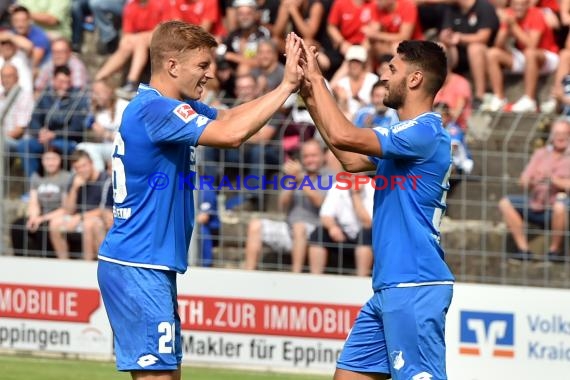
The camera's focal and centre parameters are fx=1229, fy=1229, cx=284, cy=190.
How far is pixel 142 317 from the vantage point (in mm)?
6324

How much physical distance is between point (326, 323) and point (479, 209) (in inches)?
69.4

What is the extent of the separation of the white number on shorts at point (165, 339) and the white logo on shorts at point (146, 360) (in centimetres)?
5

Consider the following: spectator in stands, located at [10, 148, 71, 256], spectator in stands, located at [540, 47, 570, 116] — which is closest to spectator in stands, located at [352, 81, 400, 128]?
spectator in stands, located at [540, 47, 570, 116]

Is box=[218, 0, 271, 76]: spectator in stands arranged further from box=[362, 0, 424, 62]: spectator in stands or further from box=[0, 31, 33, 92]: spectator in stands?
box=[0, 31, 33, 92]: spectator in stands

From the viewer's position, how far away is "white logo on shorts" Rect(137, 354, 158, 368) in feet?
20.7

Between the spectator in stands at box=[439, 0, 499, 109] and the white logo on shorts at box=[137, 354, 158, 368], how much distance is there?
274 inches

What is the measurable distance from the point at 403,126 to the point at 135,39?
8.03 metres

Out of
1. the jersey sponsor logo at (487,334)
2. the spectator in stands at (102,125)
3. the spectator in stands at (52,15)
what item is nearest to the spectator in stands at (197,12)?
the spectator in stands at (52,15)

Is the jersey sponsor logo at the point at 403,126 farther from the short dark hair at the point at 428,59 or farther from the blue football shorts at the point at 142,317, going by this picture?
the blue football shorts at the point at 142,317

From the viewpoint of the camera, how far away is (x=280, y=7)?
13766 mm

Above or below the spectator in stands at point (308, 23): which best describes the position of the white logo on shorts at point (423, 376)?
below

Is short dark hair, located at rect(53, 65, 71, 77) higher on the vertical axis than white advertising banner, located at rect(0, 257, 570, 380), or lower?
higher

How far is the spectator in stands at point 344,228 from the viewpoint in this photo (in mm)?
10828

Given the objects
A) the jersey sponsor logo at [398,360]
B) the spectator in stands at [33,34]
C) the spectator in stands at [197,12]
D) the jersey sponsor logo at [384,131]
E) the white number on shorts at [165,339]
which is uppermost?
the spectator in stands at [197,12]
